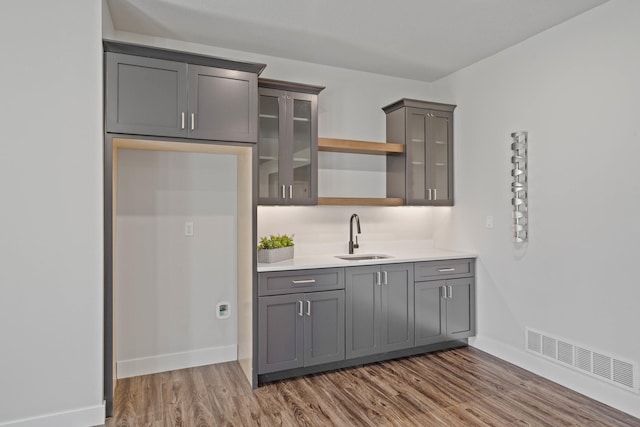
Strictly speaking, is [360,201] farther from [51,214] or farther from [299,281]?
[51,214]

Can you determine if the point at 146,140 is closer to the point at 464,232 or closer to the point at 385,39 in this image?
the point at 385,39

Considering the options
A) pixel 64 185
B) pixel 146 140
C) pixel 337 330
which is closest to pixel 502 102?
pixel 337 330

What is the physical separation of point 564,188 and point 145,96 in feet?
9.92

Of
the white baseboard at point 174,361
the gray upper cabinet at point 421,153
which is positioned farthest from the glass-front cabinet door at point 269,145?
the white baseboard at point 174,361

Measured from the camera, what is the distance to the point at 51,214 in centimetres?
241

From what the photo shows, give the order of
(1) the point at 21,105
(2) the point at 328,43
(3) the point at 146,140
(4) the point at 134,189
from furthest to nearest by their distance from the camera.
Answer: (2) the point at 328,43 < (4) the point at 134,189 < (3) the point at 146,140 < (1) the point at 21,105

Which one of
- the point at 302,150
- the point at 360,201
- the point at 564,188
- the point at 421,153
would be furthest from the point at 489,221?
the point at 302,150

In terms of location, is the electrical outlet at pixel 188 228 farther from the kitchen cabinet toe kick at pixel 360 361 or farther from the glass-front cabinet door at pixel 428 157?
the glass-front cabinet door at pixel 428 157

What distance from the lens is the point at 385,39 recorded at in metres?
3.28

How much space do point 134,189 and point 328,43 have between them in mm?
1953

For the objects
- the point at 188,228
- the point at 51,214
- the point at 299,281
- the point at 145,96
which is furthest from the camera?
the point at 188,228

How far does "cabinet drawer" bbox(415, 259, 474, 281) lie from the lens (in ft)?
11.7

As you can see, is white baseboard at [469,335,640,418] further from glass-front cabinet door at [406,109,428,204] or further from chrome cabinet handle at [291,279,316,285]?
chrome cabinet handle at [291,279,316,285]

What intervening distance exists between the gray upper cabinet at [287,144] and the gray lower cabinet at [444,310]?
1309 millimetres
